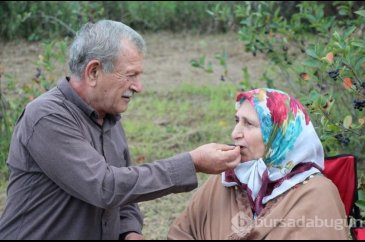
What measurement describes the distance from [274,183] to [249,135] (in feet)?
0.74

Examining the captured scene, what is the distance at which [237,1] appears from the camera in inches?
435

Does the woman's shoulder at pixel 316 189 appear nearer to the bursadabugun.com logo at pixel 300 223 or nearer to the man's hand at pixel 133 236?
the bursadabugun.com logo at pixel 300 223

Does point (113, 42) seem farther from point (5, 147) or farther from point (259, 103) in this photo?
point (5, 147)

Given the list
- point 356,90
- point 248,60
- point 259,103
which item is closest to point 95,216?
point 259,103

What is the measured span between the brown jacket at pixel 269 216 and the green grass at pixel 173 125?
67.8 inches

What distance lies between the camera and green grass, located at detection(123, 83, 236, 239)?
5155 mm

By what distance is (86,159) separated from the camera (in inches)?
107

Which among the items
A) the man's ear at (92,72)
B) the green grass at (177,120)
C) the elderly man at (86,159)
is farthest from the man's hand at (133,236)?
the green grass at (177,120)

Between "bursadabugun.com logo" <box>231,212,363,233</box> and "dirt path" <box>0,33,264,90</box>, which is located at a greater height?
"bursadabugun.com logo" <box>231,212,363,233</box>

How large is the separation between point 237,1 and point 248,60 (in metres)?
2.00

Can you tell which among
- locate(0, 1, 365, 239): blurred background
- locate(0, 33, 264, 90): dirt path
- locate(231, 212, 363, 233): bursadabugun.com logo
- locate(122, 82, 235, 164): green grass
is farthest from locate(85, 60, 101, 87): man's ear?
locate(0, 33, 264, 90): dirt path

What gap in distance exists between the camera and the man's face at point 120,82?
290cm

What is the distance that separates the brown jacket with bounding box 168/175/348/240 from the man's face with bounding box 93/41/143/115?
1.86 feet

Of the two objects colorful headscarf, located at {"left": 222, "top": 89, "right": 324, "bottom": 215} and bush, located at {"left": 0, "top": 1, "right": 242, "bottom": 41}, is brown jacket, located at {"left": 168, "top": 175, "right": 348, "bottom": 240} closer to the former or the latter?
colorful headscarf, located at {"left": 222, "top": 89, "right": 324, "bottom": 215}
